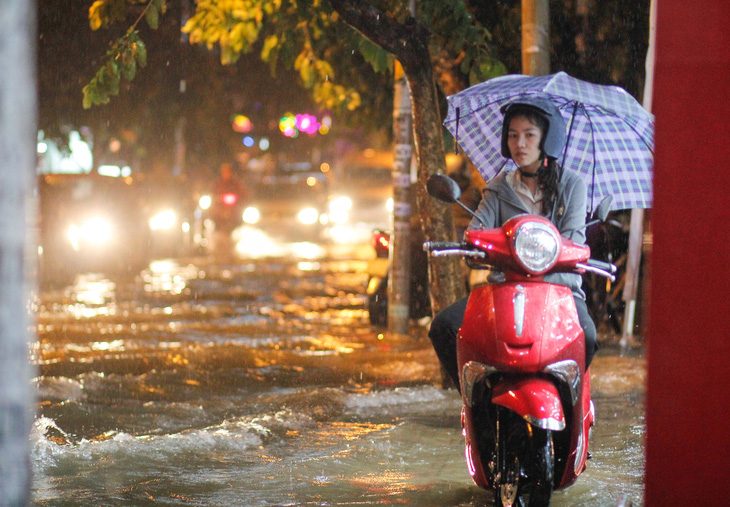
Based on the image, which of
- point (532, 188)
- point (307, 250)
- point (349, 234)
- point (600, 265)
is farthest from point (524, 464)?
point (349, 234)

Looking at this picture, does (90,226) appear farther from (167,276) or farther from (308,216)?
(308,216)

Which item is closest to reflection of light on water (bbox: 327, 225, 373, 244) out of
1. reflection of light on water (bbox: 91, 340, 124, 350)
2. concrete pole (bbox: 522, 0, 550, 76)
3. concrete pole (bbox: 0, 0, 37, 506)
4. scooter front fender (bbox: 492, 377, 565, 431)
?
reflection of light on water (bbox: 91, 340, 124, 350)

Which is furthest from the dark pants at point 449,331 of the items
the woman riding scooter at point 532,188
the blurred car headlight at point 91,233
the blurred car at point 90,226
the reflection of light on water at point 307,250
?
the reflection of light on water at point 307,250

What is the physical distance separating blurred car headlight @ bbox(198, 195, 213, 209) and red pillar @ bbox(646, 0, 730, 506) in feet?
68.2

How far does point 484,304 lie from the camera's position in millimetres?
4039

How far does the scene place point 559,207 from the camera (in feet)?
14.8

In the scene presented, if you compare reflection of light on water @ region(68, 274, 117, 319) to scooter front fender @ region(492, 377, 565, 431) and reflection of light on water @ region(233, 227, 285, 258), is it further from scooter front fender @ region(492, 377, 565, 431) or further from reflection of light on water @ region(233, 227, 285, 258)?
scooter front fender @ region(492, 377, 565, 431)

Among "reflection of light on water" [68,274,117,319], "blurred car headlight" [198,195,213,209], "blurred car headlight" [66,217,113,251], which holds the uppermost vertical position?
"blurred car headlight" [198,195,213,209]

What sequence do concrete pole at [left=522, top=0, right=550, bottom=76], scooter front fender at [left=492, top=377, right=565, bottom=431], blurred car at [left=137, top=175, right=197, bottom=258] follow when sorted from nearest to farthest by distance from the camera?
scooter front fender at [left=492, top=377, right=565, bottom=431]
concrete pole at [left=522, top=0, right=550, bottom=76]
blurred car at [left=137, top=175, right=197, bottom=258]

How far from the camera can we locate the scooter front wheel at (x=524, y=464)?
3871mm

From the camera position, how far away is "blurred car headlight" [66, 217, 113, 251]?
55.1 feet

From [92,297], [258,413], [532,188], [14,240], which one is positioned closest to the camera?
[14,240]

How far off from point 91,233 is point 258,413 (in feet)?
38.2

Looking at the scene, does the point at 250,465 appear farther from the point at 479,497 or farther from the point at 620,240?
the point at 620,240
